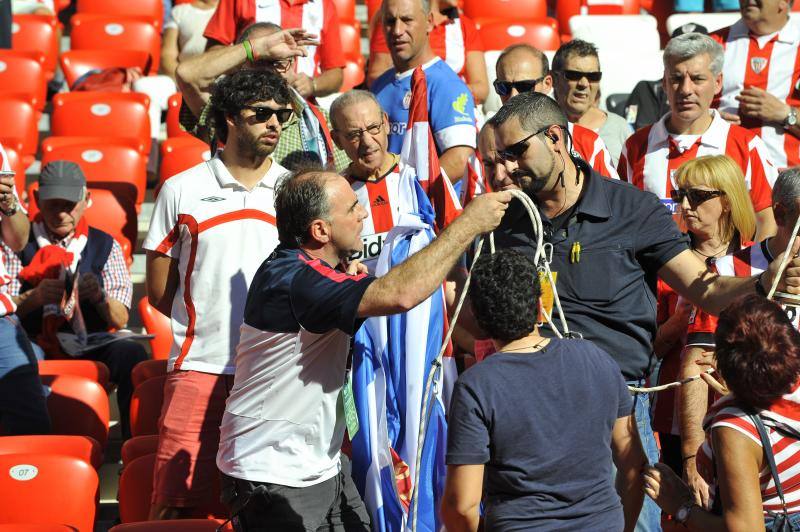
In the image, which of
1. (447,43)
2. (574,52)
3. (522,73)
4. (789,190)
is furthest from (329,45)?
(789,190)

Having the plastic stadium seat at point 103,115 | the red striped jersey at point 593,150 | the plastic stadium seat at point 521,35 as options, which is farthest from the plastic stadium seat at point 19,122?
the red striped jersey at point 593,150

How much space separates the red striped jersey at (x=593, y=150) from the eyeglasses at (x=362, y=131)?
2.93ft

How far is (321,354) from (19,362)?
7.19ft

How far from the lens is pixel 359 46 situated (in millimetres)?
9250

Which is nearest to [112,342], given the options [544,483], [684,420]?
[684,420]

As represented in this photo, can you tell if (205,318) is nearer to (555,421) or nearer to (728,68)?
(555,421)

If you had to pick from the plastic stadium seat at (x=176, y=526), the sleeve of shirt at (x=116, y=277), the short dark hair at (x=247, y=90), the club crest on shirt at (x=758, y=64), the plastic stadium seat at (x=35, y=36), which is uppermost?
the short dark hair at (x=247, y=90)

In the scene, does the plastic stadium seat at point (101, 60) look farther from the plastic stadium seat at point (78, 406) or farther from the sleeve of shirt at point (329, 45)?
the plastic stadium seat at point (78, 406)

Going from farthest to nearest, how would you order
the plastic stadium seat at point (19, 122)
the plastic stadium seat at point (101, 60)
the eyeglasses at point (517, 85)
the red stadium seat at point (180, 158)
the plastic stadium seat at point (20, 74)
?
the plastic stadium seat at point (101, 60) < the plastic stadium seat at point (20, 74) < the plastic stadium seat at point (19, 122) < the red stadium seat at point (180, 158) < the eyeglasses at point (517, 85)

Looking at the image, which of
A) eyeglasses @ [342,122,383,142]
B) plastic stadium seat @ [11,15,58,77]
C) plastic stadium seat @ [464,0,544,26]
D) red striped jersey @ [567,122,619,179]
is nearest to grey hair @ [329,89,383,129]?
eyeglasses @ [342,122,383,142]

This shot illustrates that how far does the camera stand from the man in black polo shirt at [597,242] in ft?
11.4

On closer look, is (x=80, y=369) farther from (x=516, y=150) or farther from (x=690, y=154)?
(x=690, y=154)

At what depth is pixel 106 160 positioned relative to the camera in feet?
24.1

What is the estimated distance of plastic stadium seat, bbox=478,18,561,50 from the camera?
9.05 meters
